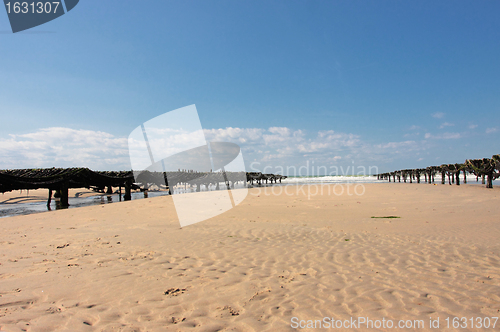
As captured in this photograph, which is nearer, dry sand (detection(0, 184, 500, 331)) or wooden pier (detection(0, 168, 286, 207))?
dry sand (detection(0, 184, 500, 331))

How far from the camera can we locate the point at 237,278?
14.1 ft

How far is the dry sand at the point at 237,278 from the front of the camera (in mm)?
3078

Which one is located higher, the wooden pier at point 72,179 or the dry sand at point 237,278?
the wooden pier at point 72,179

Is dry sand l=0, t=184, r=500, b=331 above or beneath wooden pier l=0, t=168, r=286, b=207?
beneath

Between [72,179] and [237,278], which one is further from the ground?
[72,179]

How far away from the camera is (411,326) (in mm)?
2939

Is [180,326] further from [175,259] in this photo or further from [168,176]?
[168,176]

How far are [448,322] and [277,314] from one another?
84.2 inches

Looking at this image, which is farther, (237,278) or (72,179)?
(72,179)

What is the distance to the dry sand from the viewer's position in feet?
10.1

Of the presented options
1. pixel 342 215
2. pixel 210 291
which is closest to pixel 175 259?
pixel 210 291

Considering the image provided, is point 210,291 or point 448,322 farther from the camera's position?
point 210,291

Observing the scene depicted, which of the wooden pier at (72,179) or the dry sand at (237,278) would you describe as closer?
the dry sand at (237,278)

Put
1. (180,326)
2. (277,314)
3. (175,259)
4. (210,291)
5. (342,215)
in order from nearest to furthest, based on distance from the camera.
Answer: (180,326), (277,314), (210,291), (175,259), (342,215)
